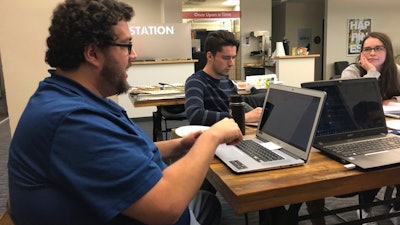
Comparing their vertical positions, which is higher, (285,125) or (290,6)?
(290,6)

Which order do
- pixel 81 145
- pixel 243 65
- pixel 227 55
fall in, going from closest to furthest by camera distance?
pixel 81 145 → pixel 227 55 → pixel 243 65

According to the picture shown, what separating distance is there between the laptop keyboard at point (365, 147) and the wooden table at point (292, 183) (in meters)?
0.08

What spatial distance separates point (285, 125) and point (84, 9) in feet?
2.61

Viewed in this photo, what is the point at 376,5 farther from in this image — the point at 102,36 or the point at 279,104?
the point at 102,36

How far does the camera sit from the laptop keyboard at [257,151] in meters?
1.13

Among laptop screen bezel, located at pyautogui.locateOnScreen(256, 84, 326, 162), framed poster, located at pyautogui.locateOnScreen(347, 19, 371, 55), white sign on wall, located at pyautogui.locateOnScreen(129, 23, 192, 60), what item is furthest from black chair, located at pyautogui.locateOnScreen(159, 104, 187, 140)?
framed poster, located at pyautogui.locateOnScreen(347, 19, 371, 55)

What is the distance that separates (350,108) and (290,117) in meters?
0.31

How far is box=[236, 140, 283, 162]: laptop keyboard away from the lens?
3.71 feet

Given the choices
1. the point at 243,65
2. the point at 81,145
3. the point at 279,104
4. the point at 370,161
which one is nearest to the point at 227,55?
the point at 279,104

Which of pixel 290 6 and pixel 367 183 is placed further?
pixel 290 6

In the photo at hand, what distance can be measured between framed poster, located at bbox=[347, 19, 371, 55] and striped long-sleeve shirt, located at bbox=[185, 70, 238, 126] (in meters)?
7.35

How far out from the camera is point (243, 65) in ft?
26.9

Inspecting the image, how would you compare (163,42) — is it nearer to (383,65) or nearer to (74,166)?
(383,65)

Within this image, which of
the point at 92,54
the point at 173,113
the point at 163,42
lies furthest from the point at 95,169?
the point at 163,42
